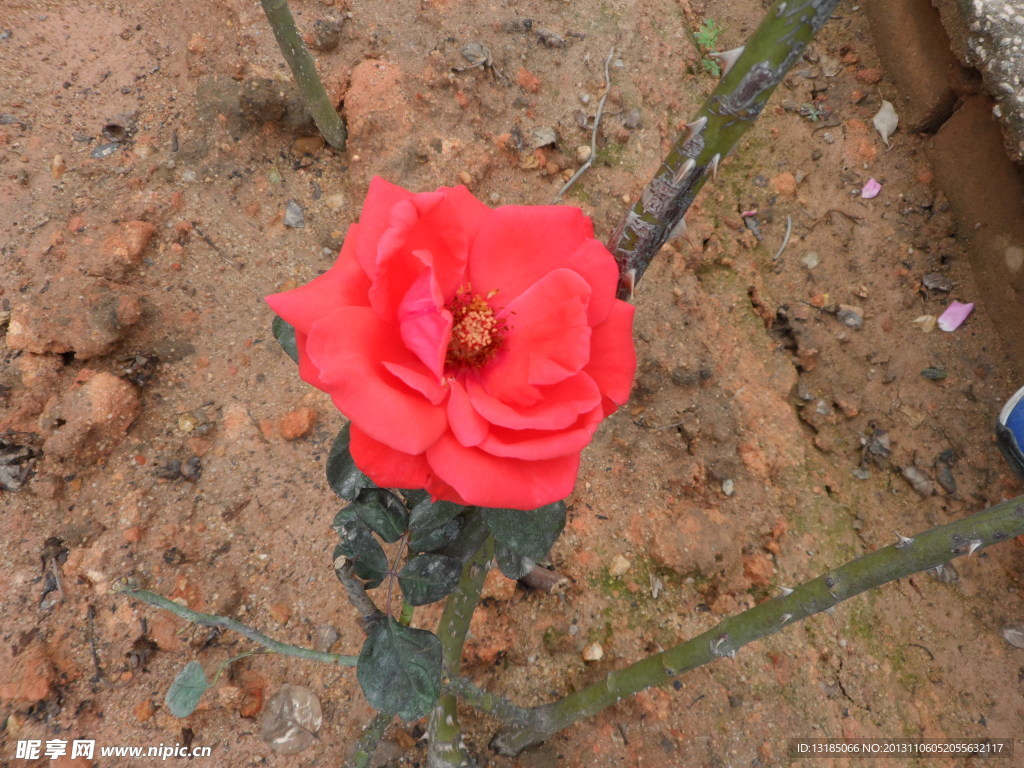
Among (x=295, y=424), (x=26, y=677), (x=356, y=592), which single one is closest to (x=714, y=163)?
(x=356, y=592)

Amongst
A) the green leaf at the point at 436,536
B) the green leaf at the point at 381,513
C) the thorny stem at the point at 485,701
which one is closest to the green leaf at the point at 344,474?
the green leaf at the point at 381,513

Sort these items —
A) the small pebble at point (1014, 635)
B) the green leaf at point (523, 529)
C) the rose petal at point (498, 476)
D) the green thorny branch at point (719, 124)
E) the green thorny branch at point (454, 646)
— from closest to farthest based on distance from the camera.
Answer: the green thorny branch at point (719, 124)
the rose petal at point (498, 476)
the green leaf at point (523, 529)
the green thorny branch at point (454, 646)
the small pebble at point (1014, 635)

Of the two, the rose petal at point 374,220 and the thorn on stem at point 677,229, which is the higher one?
the thorn on stem at point 677,229

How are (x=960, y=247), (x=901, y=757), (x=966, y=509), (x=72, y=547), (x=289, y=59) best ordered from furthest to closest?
(x=960, y=247) < (x=966, y=509) < (x=289, y=59) < (x=901, y=757) < (x=72, y=547)

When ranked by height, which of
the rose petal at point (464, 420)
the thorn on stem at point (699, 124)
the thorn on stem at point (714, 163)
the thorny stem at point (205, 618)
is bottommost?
the thorny stem at point (205, 618)

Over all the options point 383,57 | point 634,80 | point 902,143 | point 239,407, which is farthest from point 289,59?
point 902,143

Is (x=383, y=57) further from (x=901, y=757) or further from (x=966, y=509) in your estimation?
(x=901, y=757)

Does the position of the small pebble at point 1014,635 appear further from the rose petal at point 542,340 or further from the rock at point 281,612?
the rock at point 281,612
